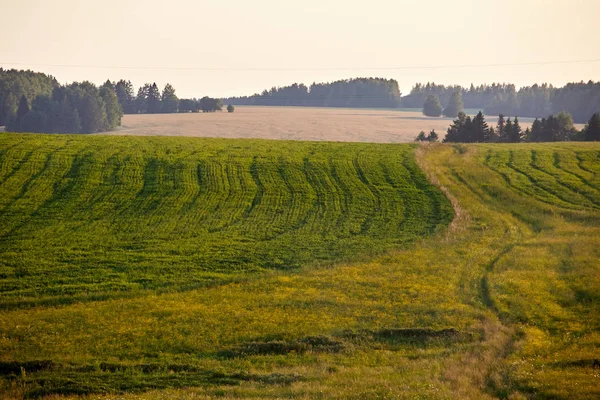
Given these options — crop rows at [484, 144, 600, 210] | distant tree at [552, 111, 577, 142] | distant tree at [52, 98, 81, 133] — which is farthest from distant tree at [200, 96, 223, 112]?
crop rows at [484, 144, 600, 210]

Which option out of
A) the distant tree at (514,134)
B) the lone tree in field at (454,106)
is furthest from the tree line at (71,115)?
the lone tree in field at (454,106)

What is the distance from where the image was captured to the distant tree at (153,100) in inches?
6786

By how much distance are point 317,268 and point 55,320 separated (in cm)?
1374

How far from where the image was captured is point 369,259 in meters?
33.8

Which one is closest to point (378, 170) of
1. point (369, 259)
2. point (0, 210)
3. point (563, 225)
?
point (563, 225)

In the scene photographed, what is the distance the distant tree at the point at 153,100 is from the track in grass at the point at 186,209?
112019 mm

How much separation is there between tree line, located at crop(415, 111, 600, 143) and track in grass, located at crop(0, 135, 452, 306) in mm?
30286

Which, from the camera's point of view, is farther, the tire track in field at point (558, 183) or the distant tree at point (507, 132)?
the distant tree at point (507, 132)

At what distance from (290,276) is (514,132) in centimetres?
7282

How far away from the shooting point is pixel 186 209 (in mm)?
42969

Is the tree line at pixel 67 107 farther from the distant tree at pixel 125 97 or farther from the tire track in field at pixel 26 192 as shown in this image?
the tire track in field at pixel 26 192

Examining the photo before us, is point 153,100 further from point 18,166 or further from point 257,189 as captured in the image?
point 257,189

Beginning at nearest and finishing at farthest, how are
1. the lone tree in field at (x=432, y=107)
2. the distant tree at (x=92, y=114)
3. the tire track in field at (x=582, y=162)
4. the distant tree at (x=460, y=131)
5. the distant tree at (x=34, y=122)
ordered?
the tire track in field at (x=582, y=162) < the distant tree at (x=460, y=131) < the distant tree at (x=34, y=122) < the distant tree at (x=92, y=114) < the lone tree in field at (x=432, y=107)

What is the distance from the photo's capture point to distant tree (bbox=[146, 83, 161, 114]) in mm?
172375
